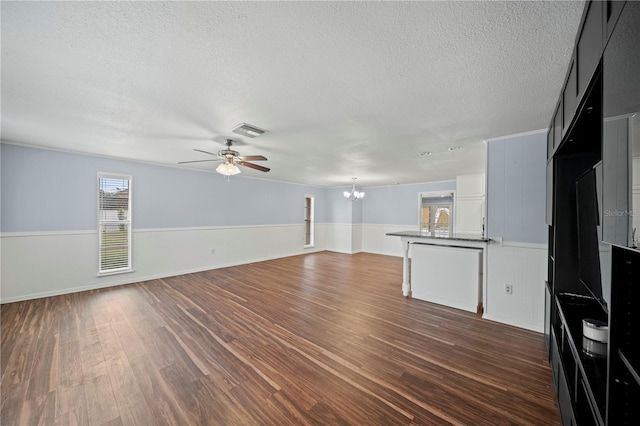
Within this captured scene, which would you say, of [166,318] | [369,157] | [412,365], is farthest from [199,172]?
[412,365]

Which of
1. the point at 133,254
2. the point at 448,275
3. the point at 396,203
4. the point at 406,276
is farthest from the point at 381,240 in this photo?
the point at 133,254

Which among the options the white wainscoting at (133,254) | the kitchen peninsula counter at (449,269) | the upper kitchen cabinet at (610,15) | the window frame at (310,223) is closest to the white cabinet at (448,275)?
the kitchen peninsula counter at (449,269)

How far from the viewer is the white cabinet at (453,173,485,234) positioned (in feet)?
18.3

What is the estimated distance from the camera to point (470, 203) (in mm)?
5754

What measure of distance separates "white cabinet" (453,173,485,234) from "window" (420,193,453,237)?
5.50 feet

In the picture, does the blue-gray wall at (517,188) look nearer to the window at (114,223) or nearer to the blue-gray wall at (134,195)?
the blue-gray wall at (134,195)

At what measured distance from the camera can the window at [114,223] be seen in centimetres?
453

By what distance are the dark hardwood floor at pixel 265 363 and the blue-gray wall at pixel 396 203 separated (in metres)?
4.50

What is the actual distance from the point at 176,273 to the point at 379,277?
180 inches

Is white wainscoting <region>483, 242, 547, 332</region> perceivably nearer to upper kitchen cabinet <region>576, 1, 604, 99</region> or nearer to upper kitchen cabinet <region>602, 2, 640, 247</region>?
upper kitchen cabinet <region>576, 1, 604, 99</region>

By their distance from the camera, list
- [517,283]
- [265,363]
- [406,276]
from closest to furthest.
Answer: [265,363] < [517,283] < [406,276]

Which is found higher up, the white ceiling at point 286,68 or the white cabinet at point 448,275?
the white ceiling at point 286,68

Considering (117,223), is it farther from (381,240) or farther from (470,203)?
(470,203)

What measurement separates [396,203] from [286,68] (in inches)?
282
